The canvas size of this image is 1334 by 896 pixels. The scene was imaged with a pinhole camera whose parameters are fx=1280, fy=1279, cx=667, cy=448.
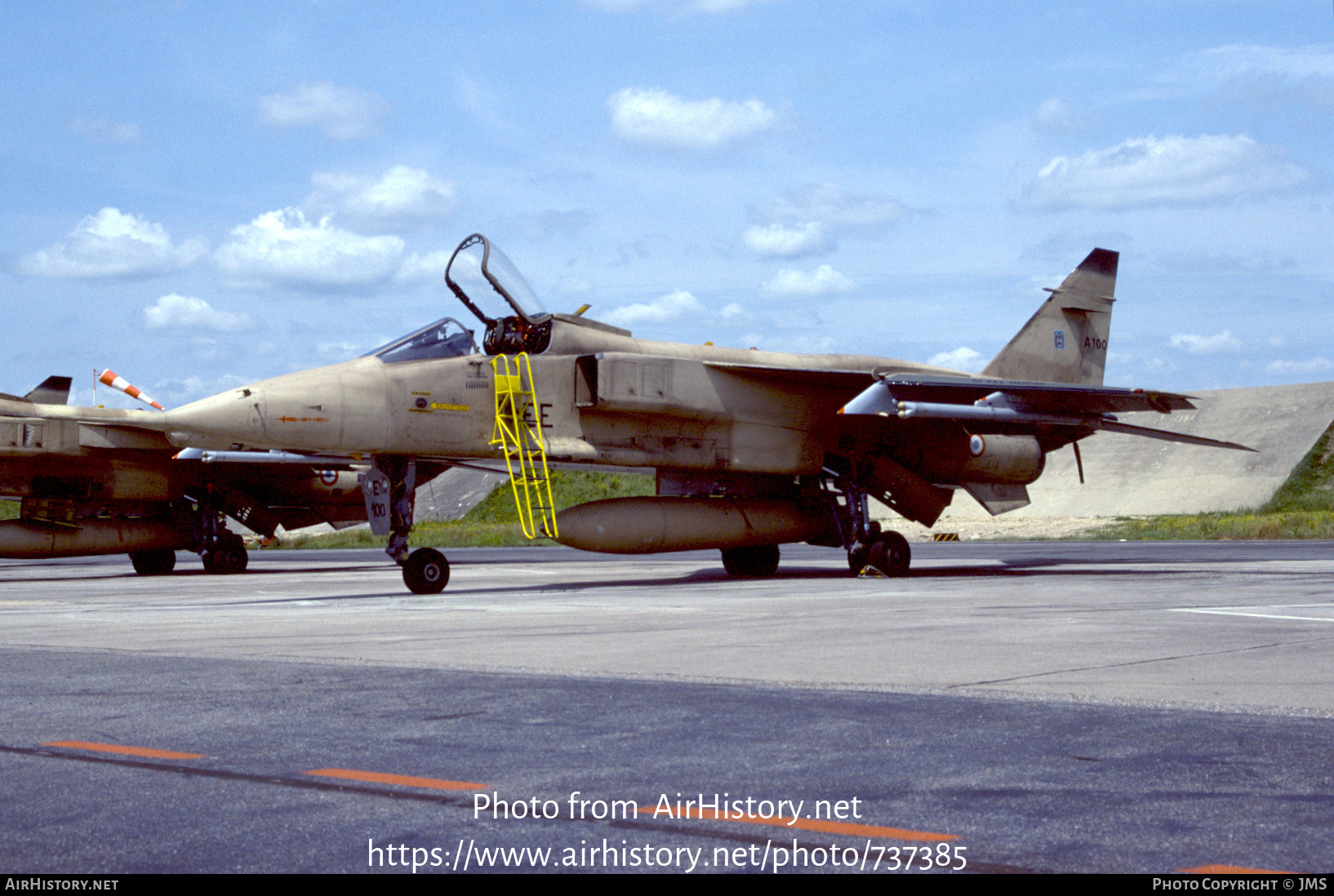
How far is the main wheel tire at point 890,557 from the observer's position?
19141 millimetres

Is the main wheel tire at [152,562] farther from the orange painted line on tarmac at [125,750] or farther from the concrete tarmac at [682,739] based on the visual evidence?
the orange painted line on tarmac at [125,750]

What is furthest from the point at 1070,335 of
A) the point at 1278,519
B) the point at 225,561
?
the point at 1278,519

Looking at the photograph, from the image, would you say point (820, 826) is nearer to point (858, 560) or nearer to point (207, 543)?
point (858, 560)

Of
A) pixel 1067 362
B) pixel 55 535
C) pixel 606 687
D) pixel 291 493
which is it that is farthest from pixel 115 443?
pixel 606 687

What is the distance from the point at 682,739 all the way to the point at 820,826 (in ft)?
4.98

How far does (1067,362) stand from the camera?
74.4 ft

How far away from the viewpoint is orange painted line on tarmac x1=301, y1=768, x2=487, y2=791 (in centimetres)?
443

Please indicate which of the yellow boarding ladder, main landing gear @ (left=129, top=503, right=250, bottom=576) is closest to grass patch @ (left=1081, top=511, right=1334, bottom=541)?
the yellow boarding ladder

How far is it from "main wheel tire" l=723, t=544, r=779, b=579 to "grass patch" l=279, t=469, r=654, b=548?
39.7ft

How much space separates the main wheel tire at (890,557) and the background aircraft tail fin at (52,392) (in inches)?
692

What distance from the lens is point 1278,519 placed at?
43281mm

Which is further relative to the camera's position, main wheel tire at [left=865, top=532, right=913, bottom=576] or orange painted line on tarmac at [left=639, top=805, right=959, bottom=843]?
main wheel tire at [left=865, top=532, right=913, bottom=576]

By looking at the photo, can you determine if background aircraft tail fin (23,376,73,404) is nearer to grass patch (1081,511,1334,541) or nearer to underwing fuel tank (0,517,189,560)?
underwing fuel tank (0,517,189,560)

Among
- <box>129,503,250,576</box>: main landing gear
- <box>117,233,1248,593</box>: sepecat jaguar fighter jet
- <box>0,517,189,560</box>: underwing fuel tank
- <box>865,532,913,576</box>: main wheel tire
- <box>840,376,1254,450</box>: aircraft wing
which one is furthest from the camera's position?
<box>129,503,250,576</box>: main landing gear
